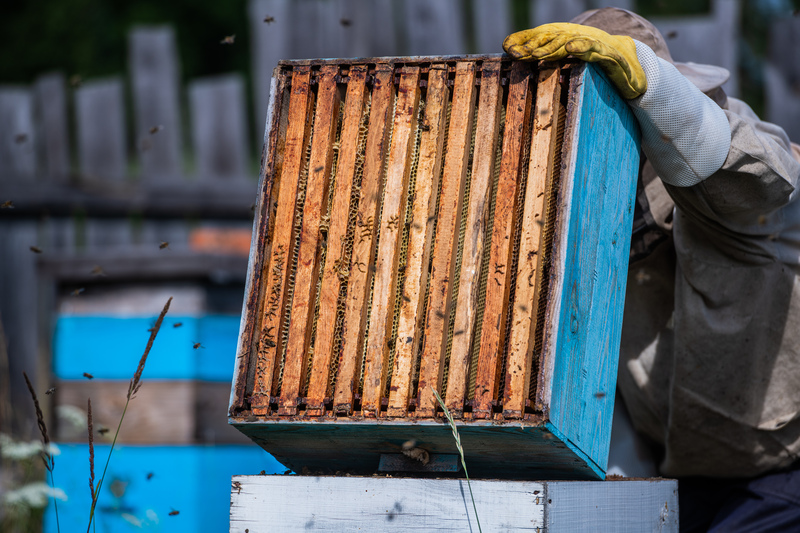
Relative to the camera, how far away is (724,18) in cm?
529

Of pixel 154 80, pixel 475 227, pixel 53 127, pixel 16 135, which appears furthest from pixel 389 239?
pixel 16 135

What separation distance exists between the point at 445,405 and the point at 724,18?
4473 millimetres

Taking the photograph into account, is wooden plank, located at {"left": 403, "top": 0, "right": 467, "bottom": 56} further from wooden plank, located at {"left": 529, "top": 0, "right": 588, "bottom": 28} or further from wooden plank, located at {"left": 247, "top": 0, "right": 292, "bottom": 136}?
wooden plank, located at {"left": 247, "top": 0, "right": 292, "bottom": 136}

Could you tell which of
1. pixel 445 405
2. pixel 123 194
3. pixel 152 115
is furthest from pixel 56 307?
pixel 445 405

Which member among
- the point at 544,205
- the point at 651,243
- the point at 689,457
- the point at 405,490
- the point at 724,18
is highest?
the point at 724,18

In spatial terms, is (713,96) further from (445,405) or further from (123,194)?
(123,194)

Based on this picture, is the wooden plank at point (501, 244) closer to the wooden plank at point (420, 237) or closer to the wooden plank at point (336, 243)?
the wooden plank at point (420, 237)

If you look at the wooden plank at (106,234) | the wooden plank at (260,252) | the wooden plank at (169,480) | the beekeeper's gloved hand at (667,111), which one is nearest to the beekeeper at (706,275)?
the beekeeper's gloved hand at (667,111)

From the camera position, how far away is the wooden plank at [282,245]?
192 cm

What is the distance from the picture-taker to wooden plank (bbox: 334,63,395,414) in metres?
1.86

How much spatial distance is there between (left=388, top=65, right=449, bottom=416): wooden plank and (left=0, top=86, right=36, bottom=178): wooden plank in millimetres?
5050

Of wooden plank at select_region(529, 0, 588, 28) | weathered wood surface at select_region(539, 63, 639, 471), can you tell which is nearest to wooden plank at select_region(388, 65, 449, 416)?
weathered wood surface at select_region(539, 63, 639, 471)

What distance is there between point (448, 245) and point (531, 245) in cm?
19

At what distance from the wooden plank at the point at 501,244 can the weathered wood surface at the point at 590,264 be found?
0.35 feet
